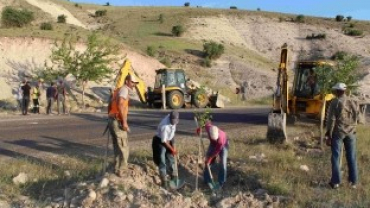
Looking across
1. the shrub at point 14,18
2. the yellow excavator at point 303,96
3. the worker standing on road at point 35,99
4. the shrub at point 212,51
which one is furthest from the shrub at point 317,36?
the yellow excavator at point 303,96

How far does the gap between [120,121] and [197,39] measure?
6245cm

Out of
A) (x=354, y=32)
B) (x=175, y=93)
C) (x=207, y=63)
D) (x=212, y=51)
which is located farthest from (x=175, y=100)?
(x=354, y=32)

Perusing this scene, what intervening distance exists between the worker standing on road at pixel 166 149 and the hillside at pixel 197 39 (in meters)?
24.2

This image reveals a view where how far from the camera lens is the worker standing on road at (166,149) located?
974cm

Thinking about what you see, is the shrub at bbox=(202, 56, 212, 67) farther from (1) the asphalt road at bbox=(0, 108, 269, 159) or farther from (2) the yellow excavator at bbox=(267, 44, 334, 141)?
(2) the yellow excavator at bbox=(267, 44, 334, 141)

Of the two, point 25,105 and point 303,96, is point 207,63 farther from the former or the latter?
point 303,96

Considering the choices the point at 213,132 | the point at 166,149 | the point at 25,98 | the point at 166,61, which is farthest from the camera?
the point at 166,61

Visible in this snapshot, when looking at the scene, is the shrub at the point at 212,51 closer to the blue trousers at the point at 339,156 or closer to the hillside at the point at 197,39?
the hillside at the point at 197,39

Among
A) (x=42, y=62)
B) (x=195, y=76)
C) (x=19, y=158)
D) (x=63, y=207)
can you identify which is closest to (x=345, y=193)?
(x=63, y=207)

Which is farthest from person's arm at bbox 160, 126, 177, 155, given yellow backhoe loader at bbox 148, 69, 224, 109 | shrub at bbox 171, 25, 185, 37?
shrub at bbox 171, 25, 185, 37

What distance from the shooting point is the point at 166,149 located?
392 inches

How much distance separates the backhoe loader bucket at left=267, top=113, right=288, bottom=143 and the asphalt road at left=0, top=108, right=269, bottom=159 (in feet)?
10.1

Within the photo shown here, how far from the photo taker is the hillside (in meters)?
38.2

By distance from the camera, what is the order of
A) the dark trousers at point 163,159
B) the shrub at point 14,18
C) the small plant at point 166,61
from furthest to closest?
1. the small plant at point 166,61
2. the shrub at point 14,18
3. the dark trousers at point 163,159
